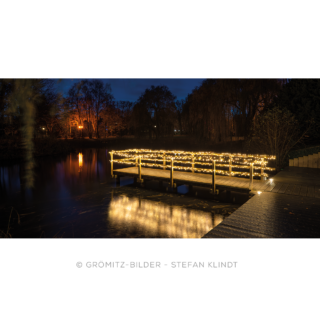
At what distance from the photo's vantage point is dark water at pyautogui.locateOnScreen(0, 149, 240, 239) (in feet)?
18.1

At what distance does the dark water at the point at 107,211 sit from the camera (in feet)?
18.1

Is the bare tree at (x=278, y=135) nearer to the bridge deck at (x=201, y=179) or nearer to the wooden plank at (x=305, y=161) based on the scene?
the wooden plank at (x=305, y=161)

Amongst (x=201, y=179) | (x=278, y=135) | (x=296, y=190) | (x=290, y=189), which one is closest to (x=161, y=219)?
(x=201, y=179)

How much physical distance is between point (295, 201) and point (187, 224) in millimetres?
2447

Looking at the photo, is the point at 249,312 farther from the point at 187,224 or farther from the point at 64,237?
the point at 64,237

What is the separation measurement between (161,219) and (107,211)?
5.72 feet

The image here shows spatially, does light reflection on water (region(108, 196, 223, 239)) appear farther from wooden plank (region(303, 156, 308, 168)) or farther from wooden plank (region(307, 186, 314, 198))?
wooden plank (region(303, 156, 308, 168))

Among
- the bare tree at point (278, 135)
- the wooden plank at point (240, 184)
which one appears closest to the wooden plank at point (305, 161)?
the bare tree at point (278, 135)

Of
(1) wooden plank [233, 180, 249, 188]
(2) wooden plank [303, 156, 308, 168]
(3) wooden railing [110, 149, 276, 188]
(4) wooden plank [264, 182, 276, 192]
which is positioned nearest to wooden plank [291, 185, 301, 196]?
(4) wooden plank [264, 182, 276, 192]
